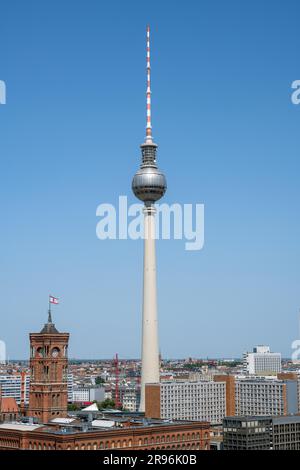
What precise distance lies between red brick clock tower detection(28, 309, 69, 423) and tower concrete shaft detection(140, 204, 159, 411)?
177 ft

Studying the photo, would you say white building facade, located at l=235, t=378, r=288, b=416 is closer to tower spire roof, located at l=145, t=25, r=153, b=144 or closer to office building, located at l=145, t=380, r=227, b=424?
office building, located at l=145, t=380, r=227, b=424

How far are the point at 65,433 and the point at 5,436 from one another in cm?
1122

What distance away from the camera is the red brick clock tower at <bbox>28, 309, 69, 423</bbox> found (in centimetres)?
10956

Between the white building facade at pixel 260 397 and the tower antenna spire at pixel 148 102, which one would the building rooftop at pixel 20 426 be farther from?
the white building facade at pixel 260 397

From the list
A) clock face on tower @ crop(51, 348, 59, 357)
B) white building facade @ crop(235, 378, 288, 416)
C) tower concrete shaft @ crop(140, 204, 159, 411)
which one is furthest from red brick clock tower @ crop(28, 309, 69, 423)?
white building facade @ crop(235, 378, 288, 416)

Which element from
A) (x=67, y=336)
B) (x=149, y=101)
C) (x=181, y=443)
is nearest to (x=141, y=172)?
(x=149, y=101)

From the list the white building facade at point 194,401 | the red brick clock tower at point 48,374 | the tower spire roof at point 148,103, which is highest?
the tower spire roof at point 148,103

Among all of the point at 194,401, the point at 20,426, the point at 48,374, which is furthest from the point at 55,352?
the point at 194,401

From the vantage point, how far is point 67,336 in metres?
111

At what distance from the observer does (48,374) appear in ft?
360

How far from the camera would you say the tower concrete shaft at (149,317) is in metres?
165

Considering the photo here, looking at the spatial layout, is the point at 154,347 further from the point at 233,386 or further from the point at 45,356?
the point at 45,356

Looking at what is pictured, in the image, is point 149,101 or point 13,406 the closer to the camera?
point 13,406

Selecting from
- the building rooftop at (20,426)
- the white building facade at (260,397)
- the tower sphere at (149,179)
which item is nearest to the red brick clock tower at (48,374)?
the building rooftop at (20,426)
